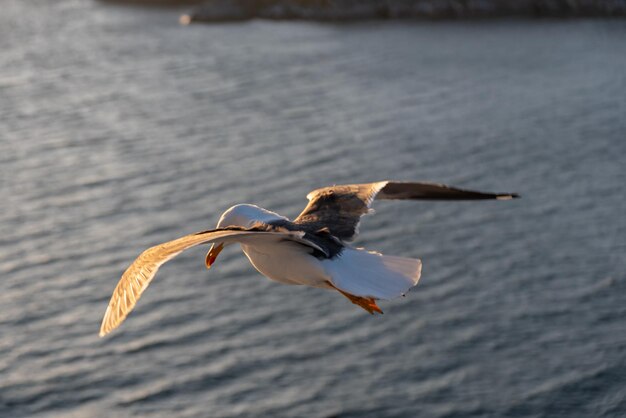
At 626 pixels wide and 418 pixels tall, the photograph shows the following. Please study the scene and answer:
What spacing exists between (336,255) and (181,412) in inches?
377

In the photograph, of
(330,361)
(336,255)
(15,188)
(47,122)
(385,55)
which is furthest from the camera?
(385,55)

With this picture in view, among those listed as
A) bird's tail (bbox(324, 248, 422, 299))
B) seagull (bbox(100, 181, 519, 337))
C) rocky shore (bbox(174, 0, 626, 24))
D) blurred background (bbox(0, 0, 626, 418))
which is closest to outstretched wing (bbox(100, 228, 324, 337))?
seagull (bbox(100, 181, 519, 337))

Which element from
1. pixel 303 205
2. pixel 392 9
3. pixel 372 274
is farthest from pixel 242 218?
pixel 392 9

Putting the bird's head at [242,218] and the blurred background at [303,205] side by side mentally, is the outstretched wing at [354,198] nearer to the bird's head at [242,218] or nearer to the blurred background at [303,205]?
the bird's head at [242,218]

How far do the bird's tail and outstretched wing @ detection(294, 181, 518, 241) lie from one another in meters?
1.21

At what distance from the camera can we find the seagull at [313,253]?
13.2 m

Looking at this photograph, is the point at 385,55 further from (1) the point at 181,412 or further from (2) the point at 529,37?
(1) the point at 181,412

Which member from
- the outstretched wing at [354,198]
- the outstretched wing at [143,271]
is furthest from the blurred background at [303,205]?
the outstretched wing at [143,271]

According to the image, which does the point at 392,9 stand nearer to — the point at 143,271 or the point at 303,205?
the point at 303,205

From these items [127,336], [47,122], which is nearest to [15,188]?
[47,122]

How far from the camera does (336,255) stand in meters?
14.5

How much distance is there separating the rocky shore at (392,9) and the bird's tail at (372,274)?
37.7 m

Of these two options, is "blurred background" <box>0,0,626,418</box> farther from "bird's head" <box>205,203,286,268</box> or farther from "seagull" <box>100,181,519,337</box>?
"bird's head" <box>205,203,286,268</box>

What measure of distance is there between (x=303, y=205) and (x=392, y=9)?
77.0 ft
